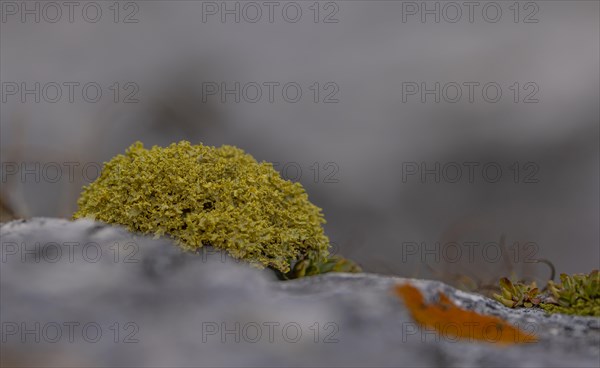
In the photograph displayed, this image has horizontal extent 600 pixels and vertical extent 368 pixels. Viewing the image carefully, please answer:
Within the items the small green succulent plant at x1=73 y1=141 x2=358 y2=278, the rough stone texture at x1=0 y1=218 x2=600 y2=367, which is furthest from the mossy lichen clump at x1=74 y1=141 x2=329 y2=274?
the rough stone texture at x1=0 y1=218 x2=600 y2=367

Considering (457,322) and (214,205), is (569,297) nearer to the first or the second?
(457,322)

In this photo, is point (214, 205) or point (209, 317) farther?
point (214, 205)

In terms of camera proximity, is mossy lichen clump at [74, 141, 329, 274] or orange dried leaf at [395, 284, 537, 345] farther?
mossy lichen clump at [74, 141, 329, 274]

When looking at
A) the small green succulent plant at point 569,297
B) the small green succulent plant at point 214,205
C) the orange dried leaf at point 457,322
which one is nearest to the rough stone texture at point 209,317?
the orange dried leaf at point 457,322

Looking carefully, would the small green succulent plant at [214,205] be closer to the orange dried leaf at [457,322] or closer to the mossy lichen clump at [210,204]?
the mossy lichen clump at [210,204]

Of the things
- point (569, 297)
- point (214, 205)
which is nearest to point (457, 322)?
point (569, 297)

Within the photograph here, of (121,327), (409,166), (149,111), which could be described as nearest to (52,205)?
(149,111)

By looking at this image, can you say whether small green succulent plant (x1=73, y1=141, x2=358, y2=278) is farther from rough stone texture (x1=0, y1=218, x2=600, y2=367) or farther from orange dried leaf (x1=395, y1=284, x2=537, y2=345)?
orange dried leaf (x1=395, y1=284, x2=537, y2=345)

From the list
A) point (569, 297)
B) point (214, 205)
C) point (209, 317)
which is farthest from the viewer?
point (214, 205)

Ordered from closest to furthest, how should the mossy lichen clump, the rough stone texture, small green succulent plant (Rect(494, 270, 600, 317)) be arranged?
the rough stone texture < small green succulent plant (Rect(494, 270, 600, 317)) < the mossy lichen clump
